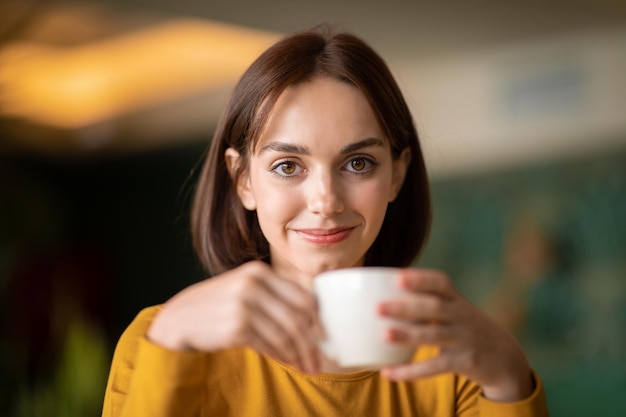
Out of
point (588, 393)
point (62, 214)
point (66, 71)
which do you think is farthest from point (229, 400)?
point (62, 214)

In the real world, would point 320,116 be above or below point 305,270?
above

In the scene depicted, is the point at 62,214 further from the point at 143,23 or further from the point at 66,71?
the point at 143,23

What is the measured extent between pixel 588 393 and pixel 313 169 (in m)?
4.04

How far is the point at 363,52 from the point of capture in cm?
123

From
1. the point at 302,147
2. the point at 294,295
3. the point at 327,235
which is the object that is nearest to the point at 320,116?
the point at 302,147

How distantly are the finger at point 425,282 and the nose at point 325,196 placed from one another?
0.25m

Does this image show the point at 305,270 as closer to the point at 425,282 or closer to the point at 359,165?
the point at 359,165

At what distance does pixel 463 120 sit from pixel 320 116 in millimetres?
4430

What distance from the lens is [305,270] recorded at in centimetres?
112

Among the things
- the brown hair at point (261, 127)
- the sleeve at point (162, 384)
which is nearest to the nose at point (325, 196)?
the brown hair at point (261, 127)

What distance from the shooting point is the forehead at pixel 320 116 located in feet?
3.57

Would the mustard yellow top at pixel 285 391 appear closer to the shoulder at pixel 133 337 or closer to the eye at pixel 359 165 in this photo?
the shoulder at pixel 133 337

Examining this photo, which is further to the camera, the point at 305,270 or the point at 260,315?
the point at 305,270

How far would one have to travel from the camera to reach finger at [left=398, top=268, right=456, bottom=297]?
0.80 metres
